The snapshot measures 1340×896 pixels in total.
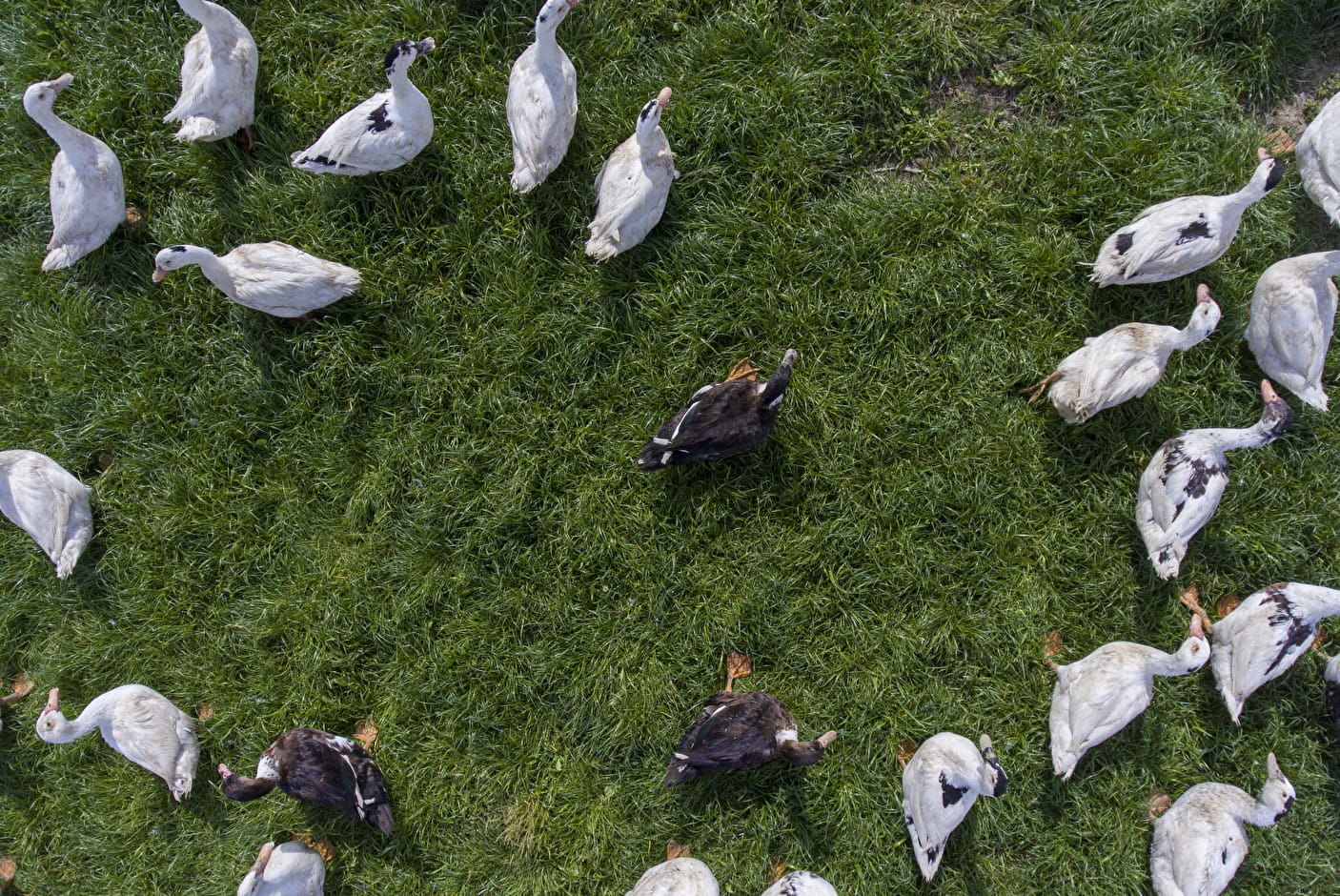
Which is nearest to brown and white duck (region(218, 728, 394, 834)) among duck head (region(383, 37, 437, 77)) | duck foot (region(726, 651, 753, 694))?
duck foot (region(726, 651, 753, 694))

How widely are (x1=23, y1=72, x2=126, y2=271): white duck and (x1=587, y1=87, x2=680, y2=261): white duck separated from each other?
9.97ft

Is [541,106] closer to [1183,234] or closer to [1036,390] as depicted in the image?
[1036,390]

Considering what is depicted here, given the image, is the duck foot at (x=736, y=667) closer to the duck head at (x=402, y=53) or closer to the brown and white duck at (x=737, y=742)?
the brown and white duck at (x=737, y=742)

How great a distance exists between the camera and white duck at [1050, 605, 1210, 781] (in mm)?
4238

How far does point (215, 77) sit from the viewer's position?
442 cm

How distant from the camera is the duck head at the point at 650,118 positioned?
4.07 meters

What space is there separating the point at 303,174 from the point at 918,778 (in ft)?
17.6

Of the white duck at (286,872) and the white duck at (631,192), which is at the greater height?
the white duck at (631,192)

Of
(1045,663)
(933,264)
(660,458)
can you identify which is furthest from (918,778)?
(933,264)

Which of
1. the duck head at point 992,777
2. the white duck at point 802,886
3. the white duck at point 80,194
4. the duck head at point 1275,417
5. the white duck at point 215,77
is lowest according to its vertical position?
the white duck at point 802,886

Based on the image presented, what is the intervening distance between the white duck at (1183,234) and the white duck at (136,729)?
636 cm

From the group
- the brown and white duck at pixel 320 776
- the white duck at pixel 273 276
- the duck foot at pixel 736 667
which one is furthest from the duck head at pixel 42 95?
the duck foot at pixel 736 667

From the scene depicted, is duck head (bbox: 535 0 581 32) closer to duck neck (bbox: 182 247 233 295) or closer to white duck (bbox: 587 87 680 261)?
white duck (bbox: 587 87 680 261)

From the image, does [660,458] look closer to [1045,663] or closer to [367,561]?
[367,561]
